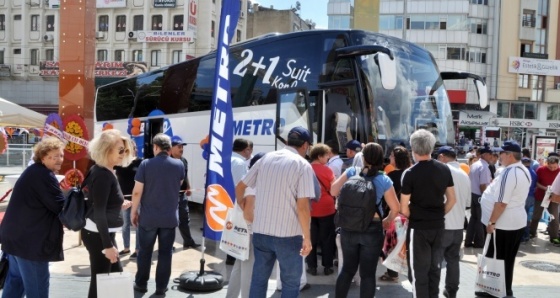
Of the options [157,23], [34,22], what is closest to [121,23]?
[157,23]

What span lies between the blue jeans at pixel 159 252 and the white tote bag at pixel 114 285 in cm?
132

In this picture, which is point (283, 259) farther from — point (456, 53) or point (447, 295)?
point (456, 53)

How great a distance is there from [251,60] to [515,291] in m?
5.92

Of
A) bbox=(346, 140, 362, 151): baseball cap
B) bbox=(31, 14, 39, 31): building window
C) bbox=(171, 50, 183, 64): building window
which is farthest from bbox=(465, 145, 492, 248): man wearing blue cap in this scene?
bbox=(31, 14, 39, 31): building window

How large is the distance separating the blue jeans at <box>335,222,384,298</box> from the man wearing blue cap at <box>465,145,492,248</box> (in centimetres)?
481

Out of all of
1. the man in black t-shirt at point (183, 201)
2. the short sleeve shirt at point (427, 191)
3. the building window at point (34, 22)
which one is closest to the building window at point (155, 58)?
the building window at point (34, 22)

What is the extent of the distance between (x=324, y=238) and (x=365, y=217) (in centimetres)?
214

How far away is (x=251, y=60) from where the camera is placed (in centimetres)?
977

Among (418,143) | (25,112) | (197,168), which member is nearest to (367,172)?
(418,143)

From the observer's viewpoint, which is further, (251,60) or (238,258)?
(251,60)

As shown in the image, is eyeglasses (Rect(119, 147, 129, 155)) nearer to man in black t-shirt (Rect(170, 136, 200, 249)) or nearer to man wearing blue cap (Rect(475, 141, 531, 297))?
man in black t-shirt (Rect(170, 136, 200, 249))

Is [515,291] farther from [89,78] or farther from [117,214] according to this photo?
[89,78]

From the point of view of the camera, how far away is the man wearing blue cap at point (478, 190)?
8992 mm

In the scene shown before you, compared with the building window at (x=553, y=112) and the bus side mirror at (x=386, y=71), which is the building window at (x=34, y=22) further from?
the bus side mirror at (x=386, y=71)
